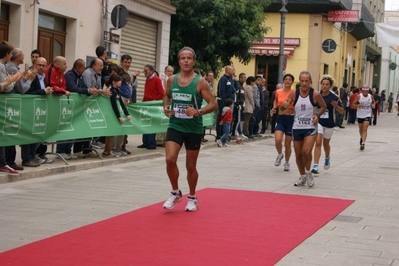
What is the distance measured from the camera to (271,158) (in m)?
17.5

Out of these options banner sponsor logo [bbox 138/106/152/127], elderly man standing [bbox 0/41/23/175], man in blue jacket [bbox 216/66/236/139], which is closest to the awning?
man in blue jacket [bbox 216/66/236/139]

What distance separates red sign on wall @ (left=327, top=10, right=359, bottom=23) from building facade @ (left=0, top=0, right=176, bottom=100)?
17.6 meters

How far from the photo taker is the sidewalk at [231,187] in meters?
7.60

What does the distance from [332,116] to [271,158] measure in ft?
10.3

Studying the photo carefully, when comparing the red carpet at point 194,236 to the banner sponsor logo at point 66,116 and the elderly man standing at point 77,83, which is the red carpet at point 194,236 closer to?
the banner sponsor logo at point 66,116

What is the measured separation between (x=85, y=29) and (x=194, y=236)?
508 inches

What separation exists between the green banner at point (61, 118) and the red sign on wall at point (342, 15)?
26411 mm

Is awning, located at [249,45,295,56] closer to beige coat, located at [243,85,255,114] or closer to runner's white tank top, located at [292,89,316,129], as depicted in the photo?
beige coat, located at [243,85,255,114]

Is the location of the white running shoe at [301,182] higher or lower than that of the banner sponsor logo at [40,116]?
lower

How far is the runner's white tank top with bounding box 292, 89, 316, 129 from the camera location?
1226 centimetres

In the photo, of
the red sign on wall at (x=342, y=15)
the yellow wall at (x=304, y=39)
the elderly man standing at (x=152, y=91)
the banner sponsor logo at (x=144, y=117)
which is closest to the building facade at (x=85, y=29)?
the elderly man standing at (x=152, y=91)

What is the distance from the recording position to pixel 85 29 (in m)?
19.9

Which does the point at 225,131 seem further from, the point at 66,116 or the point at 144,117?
the point at 66,116

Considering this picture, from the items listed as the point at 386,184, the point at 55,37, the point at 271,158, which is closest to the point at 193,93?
the point at 386,184
